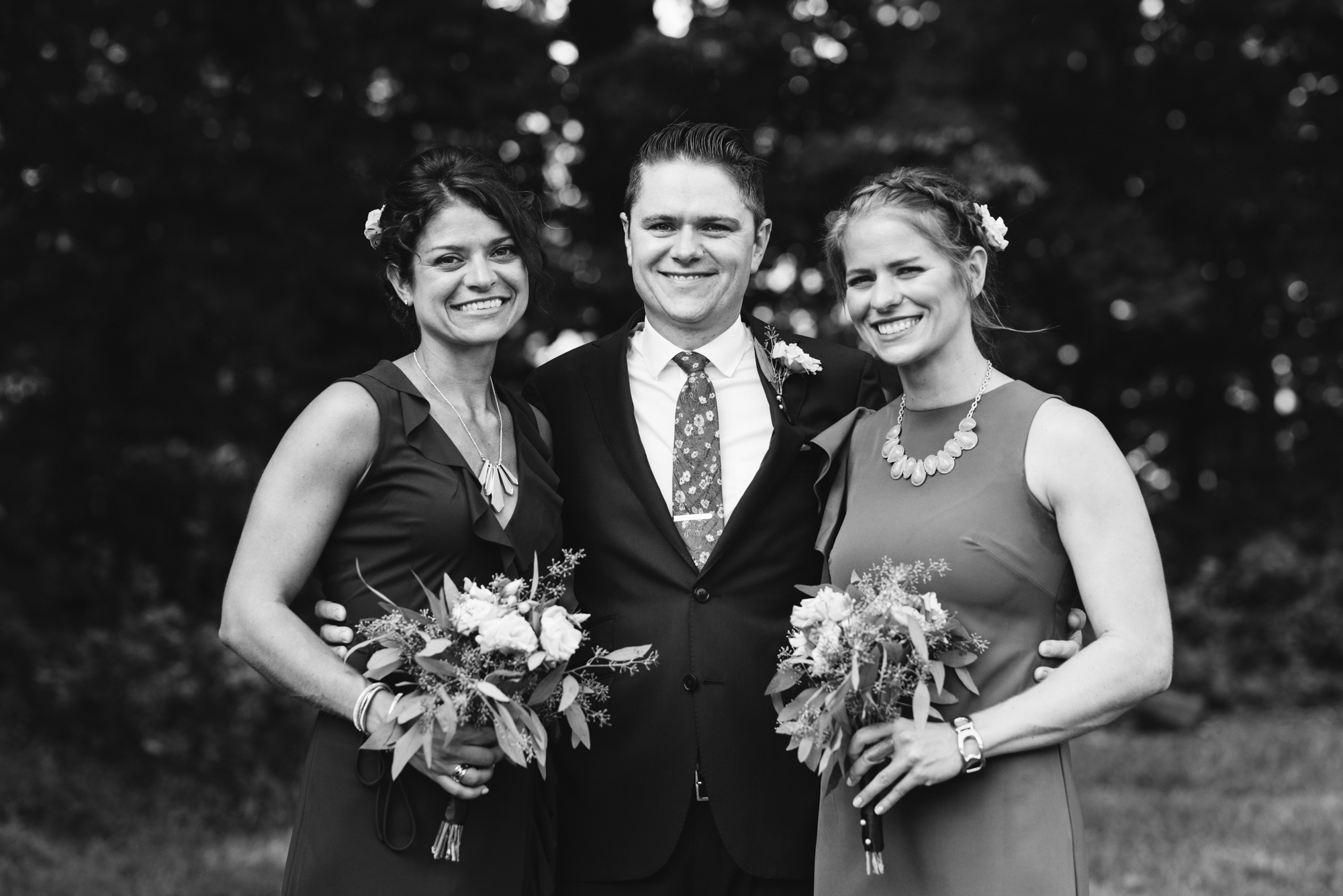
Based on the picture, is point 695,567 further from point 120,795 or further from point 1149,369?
point 1149,369

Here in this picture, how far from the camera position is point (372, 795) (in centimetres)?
324

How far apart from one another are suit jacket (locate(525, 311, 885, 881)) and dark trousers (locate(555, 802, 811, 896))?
4 centimetres

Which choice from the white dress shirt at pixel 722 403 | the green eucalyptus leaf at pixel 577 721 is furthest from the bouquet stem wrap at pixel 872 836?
the white dress shirt at pixel 722 403

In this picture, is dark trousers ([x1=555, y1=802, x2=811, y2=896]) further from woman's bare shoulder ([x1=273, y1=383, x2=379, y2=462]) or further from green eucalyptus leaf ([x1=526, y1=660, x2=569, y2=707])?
woman's bare shoulder ([x1=273, y1=383, x2=379, y2=462])

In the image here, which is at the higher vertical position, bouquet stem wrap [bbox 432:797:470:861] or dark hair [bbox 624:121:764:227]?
dark hair [bbox 624:121:764:227]

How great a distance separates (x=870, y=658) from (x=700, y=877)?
1.09 meters

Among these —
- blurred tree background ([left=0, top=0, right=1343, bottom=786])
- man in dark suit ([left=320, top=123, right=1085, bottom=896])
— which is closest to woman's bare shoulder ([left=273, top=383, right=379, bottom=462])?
man in dark suit ([left=320, top=123, right=1085, bottom=896])

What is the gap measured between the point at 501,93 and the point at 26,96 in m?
3.56

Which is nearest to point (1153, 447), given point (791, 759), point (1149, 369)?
point (1149, 369)

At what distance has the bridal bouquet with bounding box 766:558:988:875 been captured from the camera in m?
2.88

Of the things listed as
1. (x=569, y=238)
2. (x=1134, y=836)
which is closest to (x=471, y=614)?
(x=1134, y=836)

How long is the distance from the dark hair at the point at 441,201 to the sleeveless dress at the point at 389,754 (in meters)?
0.37

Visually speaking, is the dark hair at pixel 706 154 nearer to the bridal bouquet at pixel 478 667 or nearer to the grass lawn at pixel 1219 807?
the bridal bouquet at pixel 478 667

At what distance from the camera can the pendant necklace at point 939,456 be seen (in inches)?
130
